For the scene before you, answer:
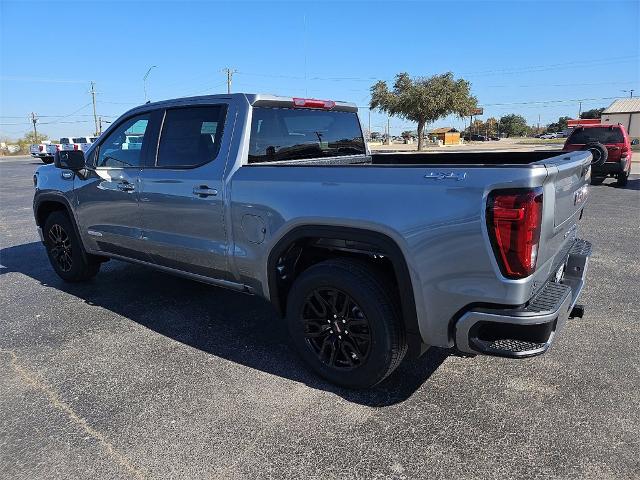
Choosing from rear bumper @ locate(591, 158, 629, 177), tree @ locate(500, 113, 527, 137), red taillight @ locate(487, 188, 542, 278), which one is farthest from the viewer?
tree @ locate(500, 113, 527, 137)

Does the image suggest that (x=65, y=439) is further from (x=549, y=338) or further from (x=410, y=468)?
(x=549, y=338)

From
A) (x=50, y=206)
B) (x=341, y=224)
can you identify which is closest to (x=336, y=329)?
(x=341, y=224)

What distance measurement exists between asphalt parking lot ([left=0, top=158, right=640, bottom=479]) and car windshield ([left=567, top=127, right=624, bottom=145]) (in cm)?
1005

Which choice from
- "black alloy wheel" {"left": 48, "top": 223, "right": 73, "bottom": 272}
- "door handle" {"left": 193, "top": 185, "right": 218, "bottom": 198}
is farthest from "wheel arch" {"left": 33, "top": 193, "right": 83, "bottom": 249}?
"door handle" {"left": 193, "top": 185, "right": 218, "bottom": 198}

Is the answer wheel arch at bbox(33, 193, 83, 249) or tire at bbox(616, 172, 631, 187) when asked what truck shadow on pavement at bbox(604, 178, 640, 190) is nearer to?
tire at bbox(616, 172, 631, 187)

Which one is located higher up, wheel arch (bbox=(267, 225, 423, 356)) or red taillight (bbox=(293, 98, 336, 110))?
red taillight (bbox=(293, 98, 336, 110))

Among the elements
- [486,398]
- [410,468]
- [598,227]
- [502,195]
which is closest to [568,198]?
[502,195]

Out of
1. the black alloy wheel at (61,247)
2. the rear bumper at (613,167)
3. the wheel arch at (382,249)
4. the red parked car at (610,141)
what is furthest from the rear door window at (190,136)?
the rear bumper at (613,167)

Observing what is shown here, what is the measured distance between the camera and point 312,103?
169 inches

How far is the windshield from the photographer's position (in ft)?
12.3

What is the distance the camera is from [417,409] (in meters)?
2.97

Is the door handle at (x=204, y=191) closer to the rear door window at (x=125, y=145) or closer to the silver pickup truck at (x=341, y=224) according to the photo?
the silver pickup truck at (x=341, y=224)

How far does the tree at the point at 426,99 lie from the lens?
40312mm

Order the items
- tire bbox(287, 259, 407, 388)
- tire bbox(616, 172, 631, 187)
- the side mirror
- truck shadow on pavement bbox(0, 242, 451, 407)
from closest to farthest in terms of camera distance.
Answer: tire bbox(287, 259, 407, 388) → truck shadow on pavement bbox(0, 242, 451, 407) → the side mirror → tire bbox(616, 172, 631, 187)
